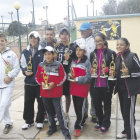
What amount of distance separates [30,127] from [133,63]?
94.5 inches

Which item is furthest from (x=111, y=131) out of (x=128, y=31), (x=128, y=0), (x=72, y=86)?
(x=128, y=0)

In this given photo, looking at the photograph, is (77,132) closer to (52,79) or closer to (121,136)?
(121,136)

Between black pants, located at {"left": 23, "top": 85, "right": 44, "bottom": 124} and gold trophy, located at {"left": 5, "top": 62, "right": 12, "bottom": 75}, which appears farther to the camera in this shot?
black pants, located at {"left": 23, "top": 85, "right": 44, "bottom": 124}

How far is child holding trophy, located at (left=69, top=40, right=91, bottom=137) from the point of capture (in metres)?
3.33

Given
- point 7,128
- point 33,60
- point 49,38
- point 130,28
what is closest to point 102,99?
point 33,60

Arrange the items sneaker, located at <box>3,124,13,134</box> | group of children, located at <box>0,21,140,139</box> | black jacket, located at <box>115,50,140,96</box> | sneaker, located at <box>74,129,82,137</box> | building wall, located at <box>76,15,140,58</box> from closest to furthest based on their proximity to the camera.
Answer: black jacket, located at <box>115,50,140,96</box> → group of children, located at <box>0,21,140,139</box> → sneaker, located at <box>74,129,82,137</box> → sneaker, located at <box>3,124,13,134</box> → building wall, located at <box>76,15,140,58</box>

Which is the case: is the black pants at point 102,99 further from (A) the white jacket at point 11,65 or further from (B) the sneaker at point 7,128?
(B) the sneaker at point 7,128

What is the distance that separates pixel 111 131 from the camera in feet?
11.9

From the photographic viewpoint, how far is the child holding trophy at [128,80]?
2.98 metres

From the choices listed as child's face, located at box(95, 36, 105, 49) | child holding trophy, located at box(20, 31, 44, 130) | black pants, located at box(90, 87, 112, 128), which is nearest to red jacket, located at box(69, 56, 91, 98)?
black pants, located at box(90, 87, 112, 128)

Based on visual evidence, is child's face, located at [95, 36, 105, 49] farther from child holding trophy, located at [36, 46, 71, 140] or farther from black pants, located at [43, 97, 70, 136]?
black pants, located at [43, 97, 70, 136]

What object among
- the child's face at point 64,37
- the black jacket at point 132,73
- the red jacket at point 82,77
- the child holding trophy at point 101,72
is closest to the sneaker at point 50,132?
the red jacket at point 82,77

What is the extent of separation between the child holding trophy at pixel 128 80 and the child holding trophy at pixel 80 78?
539 mm

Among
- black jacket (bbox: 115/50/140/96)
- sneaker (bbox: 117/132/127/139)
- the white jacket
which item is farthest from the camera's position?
the white jacket
